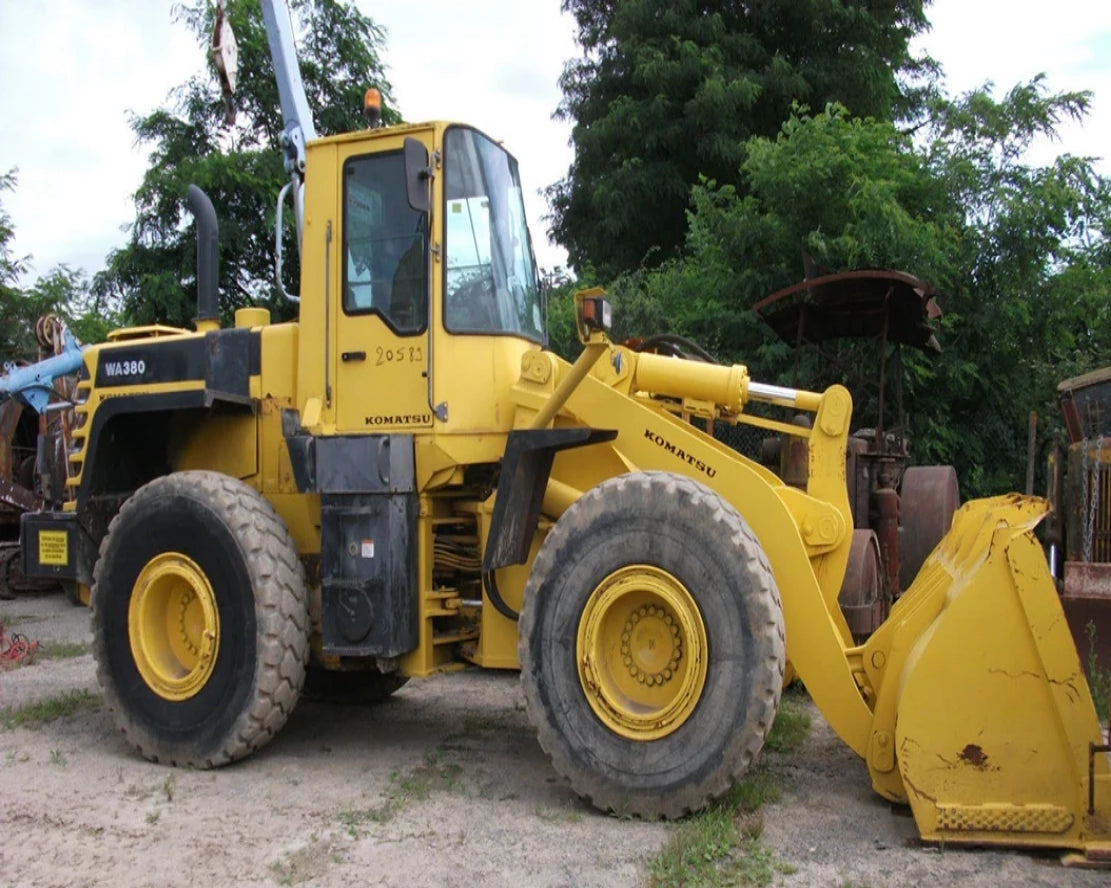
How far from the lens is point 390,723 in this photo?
6602 mm

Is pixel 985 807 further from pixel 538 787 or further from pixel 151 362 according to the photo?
pixel 151 362

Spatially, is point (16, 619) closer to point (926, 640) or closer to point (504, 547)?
point (504, 547)

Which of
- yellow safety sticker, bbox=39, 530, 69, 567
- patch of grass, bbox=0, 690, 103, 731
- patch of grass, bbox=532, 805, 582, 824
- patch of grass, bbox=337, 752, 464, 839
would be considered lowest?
patch of grass, bbox=0, 690, 103, 731

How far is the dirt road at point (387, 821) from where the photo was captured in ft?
13.3

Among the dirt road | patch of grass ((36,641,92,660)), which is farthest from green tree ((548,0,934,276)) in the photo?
the dirt road

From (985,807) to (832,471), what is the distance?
1810mm

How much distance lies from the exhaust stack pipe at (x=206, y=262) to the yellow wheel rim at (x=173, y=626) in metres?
1.61

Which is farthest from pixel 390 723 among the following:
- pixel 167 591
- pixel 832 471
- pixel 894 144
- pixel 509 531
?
pixel 894 144

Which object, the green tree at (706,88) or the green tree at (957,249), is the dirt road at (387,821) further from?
the green tree at (706,88)

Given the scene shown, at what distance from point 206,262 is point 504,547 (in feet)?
9.55

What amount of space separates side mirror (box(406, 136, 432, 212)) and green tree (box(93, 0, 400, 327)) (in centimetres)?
1213

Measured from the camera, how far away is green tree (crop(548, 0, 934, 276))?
18.0m

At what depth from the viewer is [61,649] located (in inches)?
370

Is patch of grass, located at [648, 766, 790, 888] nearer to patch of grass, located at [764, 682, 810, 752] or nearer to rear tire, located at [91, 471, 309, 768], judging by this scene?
patch of grass, located at [764, 682, 810, 752]
